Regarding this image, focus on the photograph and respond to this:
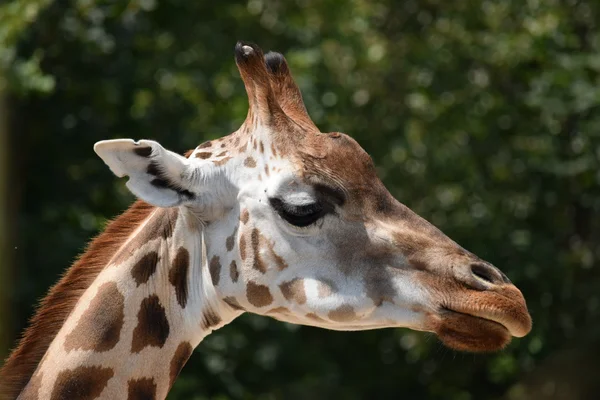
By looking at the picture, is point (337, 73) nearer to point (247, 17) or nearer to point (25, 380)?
point (247, 17)

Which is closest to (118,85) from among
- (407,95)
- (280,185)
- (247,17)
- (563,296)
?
(247,17)

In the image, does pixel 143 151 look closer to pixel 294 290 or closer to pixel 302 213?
pixel 302 213

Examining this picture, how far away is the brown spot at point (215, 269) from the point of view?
12.7 ft

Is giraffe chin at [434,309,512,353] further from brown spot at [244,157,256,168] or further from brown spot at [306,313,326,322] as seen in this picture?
brown spot at [244,157,256,168]

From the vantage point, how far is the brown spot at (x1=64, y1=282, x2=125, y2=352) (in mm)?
3754

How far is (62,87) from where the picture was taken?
961 centimetres

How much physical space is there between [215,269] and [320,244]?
1.27 feet

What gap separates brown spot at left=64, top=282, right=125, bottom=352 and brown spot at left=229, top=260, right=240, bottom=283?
0.39m

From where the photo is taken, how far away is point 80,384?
3.71m

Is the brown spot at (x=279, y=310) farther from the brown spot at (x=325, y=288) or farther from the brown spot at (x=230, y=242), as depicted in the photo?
the brown spot at (x=230, y=242)

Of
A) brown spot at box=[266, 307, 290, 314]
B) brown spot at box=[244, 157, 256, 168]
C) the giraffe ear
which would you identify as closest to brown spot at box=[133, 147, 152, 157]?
the giraffe ear

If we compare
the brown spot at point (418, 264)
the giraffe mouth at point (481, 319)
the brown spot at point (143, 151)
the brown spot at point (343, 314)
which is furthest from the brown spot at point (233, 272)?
the giraffe mouth at point (481, 319)

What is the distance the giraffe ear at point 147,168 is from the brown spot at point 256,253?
274mm

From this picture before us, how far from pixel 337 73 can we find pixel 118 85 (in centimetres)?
255
